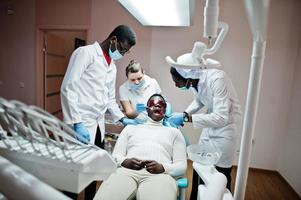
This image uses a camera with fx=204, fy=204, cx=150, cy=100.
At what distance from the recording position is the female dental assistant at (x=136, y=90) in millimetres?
2271

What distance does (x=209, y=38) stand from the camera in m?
0.88

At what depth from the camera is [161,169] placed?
1.35m

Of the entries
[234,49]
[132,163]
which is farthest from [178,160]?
[234,49]

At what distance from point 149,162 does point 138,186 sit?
0.17 metres

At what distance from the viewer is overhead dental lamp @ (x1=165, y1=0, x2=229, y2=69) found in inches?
30.2

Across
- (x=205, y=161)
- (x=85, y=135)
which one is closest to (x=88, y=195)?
(x=85, y=135)

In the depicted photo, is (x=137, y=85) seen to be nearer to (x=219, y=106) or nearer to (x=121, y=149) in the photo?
(x=121, y=149)

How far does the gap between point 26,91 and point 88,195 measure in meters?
2.52

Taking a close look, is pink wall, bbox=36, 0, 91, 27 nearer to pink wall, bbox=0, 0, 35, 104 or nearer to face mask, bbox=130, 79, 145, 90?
pink wall, bbox=0, 0, 35, 104

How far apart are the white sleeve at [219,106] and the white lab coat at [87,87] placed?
0.84 metres

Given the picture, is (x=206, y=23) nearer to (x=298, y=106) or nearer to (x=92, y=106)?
(x=92, y=106)

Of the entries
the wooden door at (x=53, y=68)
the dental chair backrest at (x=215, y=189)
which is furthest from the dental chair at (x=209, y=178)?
the wooden door at (x=53, y=68)

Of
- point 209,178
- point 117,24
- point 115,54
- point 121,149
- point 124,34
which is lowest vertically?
point 121,149

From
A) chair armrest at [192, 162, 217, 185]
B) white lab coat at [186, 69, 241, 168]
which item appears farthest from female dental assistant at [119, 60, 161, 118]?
chair armrest at [192, 162, 217, 185]
